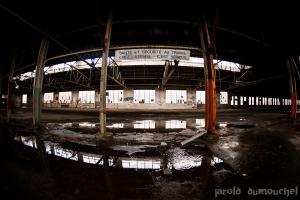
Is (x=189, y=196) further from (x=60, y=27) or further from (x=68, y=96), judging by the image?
(x=68, y=96)

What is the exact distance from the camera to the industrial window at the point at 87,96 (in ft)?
98.0

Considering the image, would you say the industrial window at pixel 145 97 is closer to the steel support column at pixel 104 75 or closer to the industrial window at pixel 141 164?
the steel support column at pixel 104 75

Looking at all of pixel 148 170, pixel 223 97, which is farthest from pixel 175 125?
pixel 223 97

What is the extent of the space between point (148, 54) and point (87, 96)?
25873 mm

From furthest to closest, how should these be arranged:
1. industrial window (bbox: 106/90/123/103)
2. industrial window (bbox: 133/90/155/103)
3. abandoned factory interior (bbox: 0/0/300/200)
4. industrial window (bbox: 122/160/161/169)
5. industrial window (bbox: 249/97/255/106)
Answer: industrial window (bbox: 249/97/255/106), industrial window (bbox: 106/90/123/103), industrial window (bbox: 133/90/155/103), industrial window (bbox: 122/160/161/169), abandoned factory interior (bbox: 0/0/300/200)

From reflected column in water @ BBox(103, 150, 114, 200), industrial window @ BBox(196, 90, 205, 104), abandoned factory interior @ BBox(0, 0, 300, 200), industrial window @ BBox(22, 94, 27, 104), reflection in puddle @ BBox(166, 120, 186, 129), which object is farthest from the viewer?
industrial window @ BBox(22, 94, 27, 104)

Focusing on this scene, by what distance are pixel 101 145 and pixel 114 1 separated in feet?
16.2

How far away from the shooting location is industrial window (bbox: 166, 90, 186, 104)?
27125 mm

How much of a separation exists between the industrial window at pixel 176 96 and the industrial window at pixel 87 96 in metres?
12.9

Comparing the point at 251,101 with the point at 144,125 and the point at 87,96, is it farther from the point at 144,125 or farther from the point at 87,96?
the point at 144,125

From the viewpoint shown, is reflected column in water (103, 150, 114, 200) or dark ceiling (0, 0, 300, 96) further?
dark ceiling (0, 0, 300, 96)

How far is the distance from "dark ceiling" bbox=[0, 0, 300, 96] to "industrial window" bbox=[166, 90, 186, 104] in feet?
55.6

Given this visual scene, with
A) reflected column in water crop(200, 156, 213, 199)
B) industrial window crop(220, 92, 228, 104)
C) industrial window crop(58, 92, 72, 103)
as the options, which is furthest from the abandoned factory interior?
industrial window crop(58, 92, 72, 103)

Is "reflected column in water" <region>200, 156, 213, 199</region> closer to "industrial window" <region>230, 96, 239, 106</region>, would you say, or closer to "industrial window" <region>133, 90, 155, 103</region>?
"industrial window" <region>133, 90, 155, 103</region>
